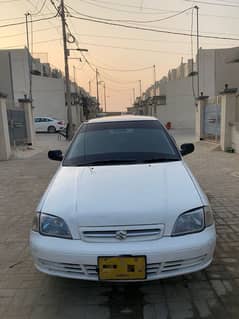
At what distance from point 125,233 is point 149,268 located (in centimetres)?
32

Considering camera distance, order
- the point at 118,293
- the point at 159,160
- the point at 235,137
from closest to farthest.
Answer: the point at 118,293 < the point at 159,160 < the point at 235,137

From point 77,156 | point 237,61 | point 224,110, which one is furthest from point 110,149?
point 237,61

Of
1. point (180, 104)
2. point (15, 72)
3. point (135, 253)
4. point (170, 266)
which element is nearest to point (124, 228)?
point (135, 253)

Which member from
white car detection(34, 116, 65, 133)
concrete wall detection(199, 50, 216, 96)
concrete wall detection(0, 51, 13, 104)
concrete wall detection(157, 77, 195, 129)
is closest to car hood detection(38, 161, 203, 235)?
white car detection(34, 116, 65, 133)

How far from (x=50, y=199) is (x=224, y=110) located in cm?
1078

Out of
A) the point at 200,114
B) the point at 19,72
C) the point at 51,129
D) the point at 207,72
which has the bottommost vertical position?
the point at 51,129

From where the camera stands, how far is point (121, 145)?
405 cm

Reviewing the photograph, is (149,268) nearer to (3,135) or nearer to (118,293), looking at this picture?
(118,293)

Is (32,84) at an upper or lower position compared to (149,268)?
upper

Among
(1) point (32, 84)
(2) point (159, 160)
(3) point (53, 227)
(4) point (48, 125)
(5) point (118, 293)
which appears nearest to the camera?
(3) point (53, 227)

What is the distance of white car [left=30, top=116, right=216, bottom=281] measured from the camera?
2.51 metres

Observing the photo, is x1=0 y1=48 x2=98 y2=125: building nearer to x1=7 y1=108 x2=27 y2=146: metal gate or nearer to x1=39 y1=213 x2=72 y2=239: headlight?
x1=7 y1=108 x2=27 y2=146: metal gate

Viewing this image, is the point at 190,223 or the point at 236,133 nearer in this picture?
the point at 190,223

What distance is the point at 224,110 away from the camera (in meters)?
12.5
